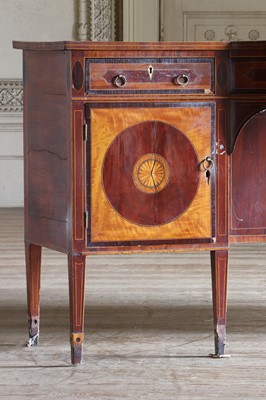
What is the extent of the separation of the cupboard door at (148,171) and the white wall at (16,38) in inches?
180

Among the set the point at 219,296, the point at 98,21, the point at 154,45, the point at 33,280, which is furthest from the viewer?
the point at 98,21

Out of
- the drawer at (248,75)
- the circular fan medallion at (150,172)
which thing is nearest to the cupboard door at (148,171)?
the circular fan medallion at (150,172)

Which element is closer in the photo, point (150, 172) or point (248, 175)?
point (150, 172)

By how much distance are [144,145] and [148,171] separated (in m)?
0.08

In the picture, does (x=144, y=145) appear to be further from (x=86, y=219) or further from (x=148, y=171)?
(x=86, y=219)

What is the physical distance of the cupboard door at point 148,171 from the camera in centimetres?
300

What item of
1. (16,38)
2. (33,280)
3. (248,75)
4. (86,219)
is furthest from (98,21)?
(86,219)

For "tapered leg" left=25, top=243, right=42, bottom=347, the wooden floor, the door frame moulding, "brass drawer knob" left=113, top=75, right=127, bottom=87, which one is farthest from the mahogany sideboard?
the door frame moulding

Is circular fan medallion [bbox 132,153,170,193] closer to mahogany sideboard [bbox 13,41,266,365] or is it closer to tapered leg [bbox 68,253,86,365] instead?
mahogany sideboard [bbox 13,41,266,365]

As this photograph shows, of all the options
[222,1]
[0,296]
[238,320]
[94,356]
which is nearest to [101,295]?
[0,296]

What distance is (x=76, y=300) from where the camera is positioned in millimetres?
3021

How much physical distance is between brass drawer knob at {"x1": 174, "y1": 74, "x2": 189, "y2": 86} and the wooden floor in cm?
85

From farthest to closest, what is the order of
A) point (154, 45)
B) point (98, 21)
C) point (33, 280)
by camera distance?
point (98, 21) < point (33, 280) < point (154, 45)

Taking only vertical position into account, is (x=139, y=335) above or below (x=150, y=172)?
below
